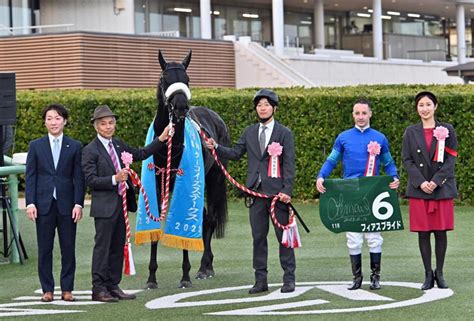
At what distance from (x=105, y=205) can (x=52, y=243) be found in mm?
567

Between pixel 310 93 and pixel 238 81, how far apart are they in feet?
60.4

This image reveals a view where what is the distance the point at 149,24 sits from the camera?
43.2 m

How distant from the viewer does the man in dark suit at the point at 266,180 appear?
950cm

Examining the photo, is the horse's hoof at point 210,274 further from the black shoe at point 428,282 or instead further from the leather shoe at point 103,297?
the black shoe at point 428,282

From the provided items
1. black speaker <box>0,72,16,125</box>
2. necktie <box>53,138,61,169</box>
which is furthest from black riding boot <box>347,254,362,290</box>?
black speaker <box>0,72,16,125</box>

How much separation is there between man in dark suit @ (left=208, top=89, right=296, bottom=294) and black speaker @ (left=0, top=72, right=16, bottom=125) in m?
3.88

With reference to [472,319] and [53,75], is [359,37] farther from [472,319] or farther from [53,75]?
[472,319]

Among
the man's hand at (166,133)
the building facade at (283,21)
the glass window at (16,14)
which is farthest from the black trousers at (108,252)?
the glass window at (16,14)

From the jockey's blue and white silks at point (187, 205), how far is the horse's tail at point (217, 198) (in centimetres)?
126

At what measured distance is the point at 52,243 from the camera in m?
9.34

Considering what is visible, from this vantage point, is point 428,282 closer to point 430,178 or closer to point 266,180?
point 430,178

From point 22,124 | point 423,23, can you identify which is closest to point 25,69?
point 22,124

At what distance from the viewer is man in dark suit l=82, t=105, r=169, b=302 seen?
9.23 meters

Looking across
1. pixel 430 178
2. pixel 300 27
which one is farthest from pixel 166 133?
pixel 300 27
